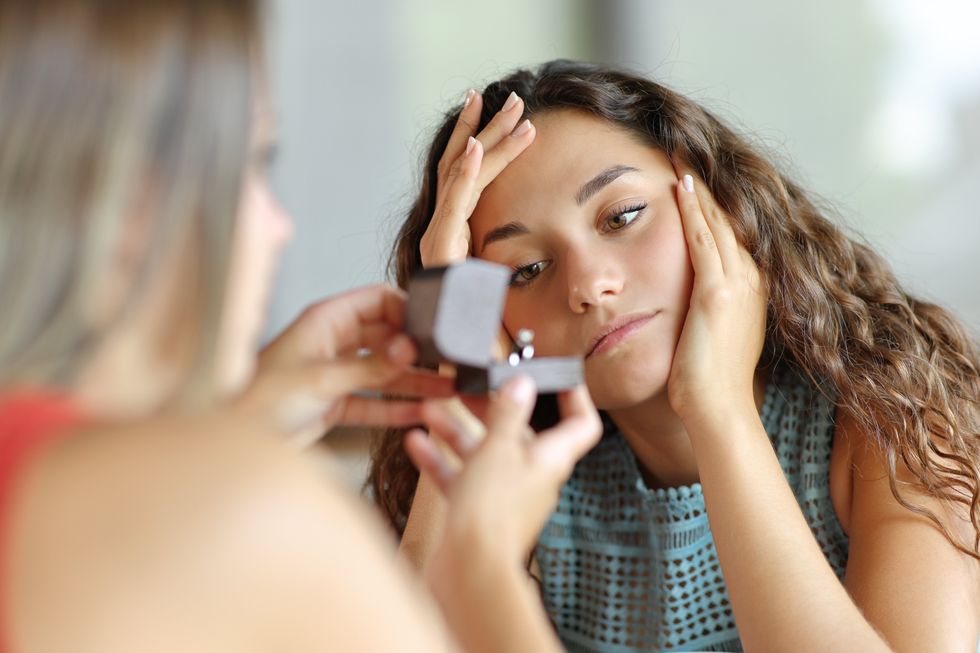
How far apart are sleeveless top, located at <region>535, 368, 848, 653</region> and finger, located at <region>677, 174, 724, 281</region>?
0.80 feet

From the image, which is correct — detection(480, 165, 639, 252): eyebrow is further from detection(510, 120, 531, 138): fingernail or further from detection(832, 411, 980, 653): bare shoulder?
detection(832, 411, 980, 653): bare shoulder

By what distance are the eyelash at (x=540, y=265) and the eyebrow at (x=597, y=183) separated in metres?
0.04

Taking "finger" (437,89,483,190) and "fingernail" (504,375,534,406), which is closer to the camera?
"fingernail" (504,375,534,406)

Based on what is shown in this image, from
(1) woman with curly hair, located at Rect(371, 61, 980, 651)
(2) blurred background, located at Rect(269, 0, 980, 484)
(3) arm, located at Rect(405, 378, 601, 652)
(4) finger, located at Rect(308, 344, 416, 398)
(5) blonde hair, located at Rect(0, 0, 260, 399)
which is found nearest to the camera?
(5) blonde hair, located at Rect(0, 0, 260, 399)

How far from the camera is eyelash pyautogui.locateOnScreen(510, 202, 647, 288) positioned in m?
1.35

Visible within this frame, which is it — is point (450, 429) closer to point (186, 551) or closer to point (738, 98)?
point (186, 551)

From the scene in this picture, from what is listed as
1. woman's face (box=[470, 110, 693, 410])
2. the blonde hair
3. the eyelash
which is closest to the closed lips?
woman's face (box=[470, 110, 693, 410])

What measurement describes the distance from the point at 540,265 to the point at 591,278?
0.10 metres

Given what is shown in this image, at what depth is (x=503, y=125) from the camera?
4.73 ft

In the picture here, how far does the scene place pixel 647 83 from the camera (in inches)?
59.7

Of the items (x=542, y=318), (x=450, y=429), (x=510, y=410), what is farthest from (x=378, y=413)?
(x=542, y=318)

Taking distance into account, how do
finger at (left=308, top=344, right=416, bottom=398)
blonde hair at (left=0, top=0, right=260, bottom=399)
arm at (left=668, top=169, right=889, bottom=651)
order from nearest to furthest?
1. blonde hair at (left=0, top=0, right=260, bottom=399)
2. finger at (left=308, top=344, right=416, bottom=398)
3. arm at (left=668, top=169, right=889, bottom=651)

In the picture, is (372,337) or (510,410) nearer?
(510,410)

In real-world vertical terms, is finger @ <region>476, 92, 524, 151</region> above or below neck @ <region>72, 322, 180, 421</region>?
below
